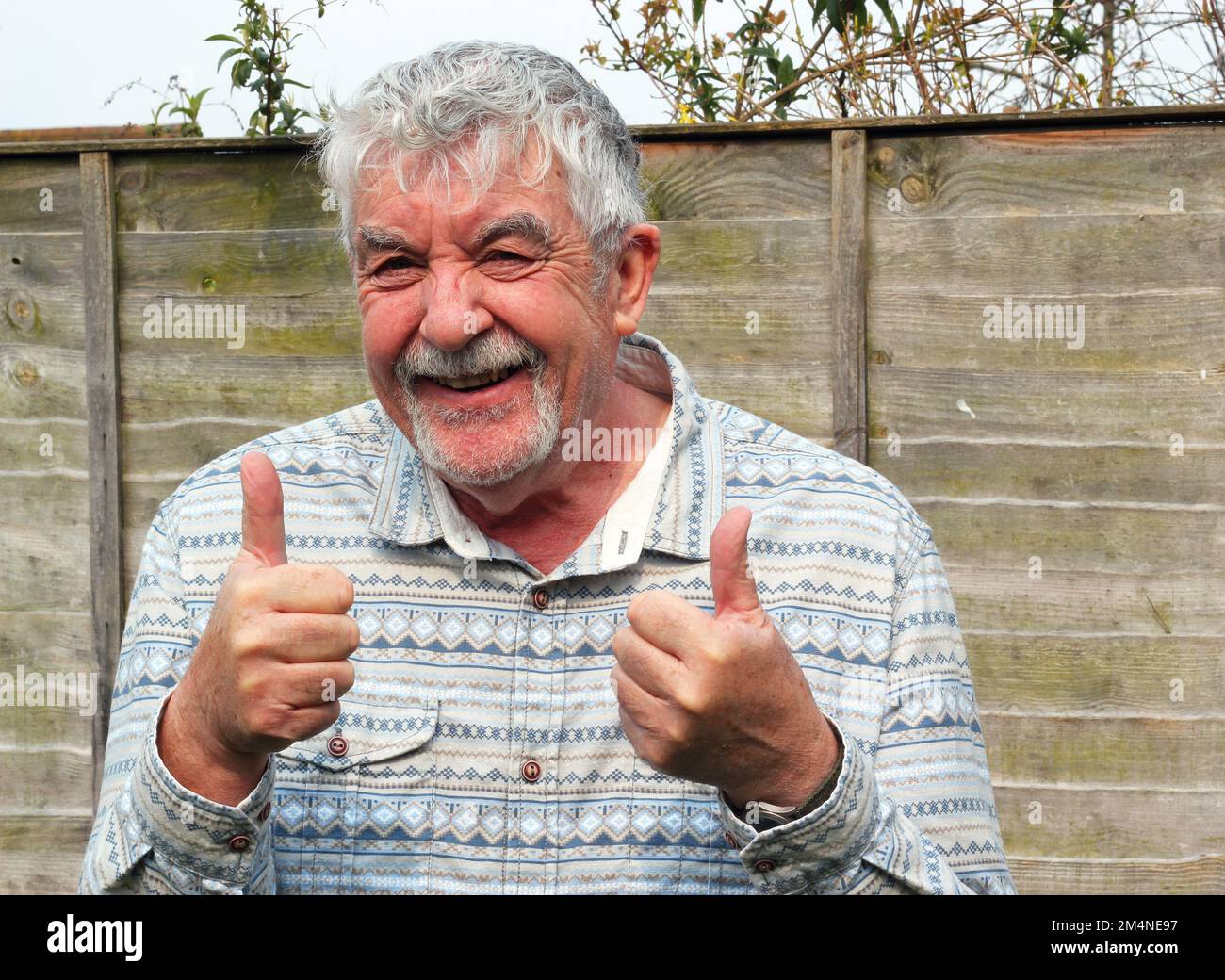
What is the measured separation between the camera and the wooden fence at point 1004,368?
11.1 ft

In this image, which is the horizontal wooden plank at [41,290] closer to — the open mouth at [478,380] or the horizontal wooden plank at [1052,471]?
the open mouth at [478,380]

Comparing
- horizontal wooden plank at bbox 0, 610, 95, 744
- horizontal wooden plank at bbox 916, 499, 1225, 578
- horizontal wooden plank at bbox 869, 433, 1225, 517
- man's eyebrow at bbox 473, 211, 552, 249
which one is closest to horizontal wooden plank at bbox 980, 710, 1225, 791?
horizontal wooden plank at bbox 916, 499, 1225, 578

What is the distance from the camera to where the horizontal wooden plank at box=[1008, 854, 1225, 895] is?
3.40 m

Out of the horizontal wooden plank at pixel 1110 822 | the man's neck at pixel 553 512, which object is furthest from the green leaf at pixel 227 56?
the horizontal wooden plank at pixel 1110 822

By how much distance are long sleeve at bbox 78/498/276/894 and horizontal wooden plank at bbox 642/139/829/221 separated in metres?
1.66

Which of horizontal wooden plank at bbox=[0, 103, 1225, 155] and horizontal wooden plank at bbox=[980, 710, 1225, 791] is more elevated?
horizontal wooden plank at bbox=[0, 103, 1225, 155]

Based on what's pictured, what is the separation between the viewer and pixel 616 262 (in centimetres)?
245

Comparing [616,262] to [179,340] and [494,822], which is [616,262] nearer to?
[494,822]

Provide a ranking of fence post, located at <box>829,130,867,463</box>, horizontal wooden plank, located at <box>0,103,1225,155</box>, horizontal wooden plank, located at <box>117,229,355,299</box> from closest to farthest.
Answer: horizontal wooden plank, located at <box>0,103,1225,155</box> < fence post, located at <box>829,130,867,463</box> < horizontal wooden plank, located at <box>117,229,355,299</box>

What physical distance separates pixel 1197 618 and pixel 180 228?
9.51 feet

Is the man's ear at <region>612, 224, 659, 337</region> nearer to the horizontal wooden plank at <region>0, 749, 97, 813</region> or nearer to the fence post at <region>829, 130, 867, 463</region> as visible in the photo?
the fence post at <region>829, 130, 867, 463</region>

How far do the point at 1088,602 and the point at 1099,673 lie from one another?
0.18 m

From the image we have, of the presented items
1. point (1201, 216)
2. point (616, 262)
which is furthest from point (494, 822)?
point (1201, 216)

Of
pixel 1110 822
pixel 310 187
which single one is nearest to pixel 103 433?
pixel 310 187
